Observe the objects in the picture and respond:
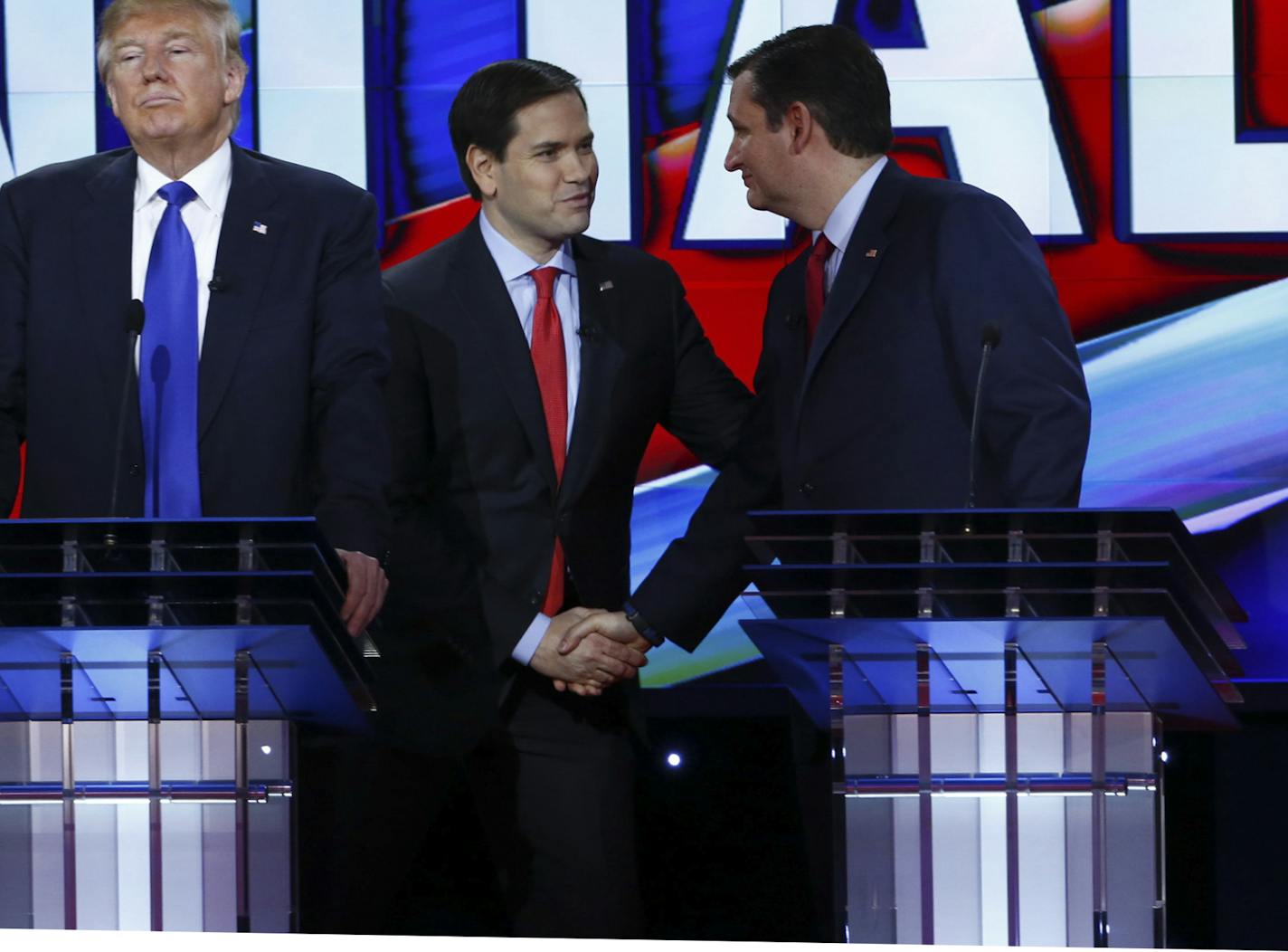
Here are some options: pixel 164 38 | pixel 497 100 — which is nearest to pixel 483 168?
pixel 497 100

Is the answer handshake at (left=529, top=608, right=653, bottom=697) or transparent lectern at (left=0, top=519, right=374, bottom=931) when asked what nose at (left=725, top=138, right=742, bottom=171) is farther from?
transparent lectern at (left=0, top=519, right=374, bottom=931)

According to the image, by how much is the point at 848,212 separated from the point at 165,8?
1.23 metres

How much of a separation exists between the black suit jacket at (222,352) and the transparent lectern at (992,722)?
99cm

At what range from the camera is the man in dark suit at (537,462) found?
11.0 ft

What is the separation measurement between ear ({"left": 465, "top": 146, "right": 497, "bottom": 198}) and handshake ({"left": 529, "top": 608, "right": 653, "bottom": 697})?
0.82 m

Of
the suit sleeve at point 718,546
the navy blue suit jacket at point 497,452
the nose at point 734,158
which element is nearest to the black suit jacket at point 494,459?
the navy blue suit jacket at point 497,452

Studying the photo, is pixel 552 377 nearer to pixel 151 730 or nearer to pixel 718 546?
pixel 718 546

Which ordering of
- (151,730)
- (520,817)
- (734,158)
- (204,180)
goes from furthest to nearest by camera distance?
1. (734,158)
2. (520,817)
3. (204,180)
4. (151,730)

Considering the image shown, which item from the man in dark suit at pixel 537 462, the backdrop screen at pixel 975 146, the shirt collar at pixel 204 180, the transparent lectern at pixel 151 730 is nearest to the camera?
the transparent lectern at pixel 151 730

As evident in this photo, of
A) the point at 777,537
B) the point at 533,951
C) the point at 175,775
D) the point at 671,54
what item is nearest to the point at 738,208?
the point at 671,54

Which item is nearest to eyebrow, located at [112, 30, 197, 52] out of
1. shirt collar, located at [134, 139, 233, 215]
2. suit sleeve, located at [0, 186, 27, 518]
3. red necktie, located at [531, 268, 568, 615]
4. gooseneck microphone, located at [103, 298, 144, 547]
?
shirt collar, located at [134, 139, 233, 215]

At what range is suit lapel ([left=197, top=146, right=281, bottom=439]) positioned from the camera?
313 centimetres

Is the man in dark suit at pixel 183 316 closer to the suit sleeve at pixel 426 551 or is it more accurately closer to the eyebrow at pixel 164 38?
the eyebrow at pixel 164 38

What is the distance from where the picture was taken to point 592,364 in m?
3.48
